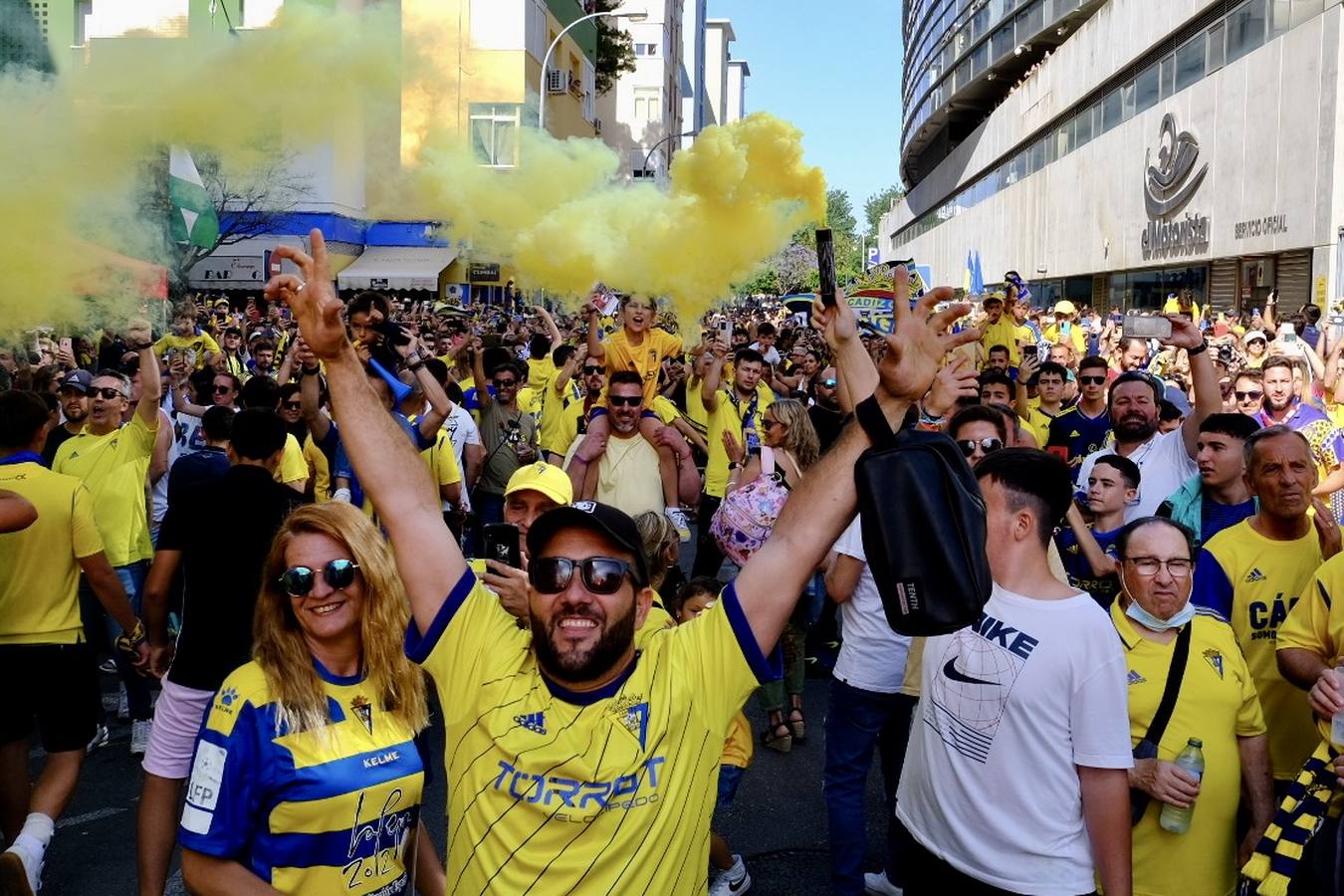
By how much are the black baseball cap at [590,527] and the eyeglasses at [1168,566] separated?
2003mm

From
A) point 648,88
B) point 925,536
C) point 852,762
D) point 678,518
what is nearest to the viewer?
point 925,536

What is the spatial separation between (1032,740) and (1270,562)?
6.10 ft

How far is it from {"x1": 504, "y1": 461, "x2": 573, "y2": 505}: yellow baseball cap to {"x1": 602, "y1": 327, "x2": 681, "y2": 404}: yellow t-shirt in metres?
4.66

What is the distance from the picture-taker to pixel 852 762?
4.50m

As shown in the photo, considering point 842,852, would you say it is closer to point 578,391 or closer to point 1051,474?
point 1051,474

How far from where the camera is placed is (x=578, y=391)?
1036cm

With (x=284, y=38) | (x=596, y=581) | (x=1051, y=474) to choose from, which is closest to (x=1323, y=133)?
(x=284, y=38)

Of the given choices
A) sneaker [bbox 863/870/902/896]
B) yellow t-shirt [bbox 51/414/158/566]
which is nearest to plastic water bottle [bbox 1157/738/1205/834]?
sneaker [bbox 863/870/902/896]

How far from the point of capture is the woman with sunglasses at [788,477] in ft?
21.2

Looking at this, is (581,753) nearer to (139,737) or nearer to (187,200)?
(139,737)

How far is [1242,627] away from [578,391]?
268 inches

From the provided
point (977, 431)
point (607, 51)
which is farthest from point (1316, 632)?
point (607, 51)

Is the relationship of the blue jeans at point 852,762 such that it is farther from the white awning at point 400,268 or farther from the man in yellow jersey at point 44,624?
the white awning at point 400,268

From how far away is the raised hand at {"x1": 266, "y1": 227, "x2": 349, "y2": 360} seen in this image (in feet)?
8.63
